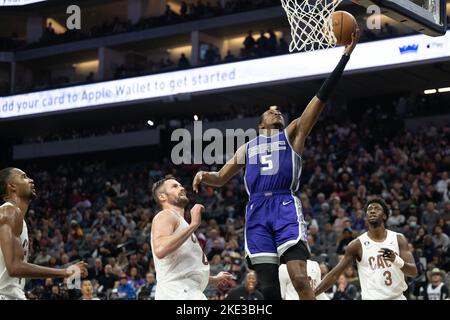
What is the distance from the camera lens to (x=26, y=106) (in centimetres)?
2448

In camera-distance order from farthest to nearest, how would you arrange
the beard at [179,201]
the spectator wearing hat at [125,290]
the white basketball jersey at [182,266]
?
the spectator wearing hat at [125,290] < the beard at [179,201] < the white basketball jersey at [182,266]

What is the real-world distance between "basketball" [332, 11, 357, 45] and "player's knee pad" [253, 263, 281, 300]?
188 cm

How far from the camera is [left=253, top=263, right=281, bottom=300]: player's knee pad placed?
19.2ft

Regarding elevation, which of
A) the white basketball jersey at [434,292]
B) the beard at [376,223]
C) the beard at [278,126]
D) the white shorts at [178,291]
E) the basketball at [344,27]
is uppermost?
the basketball at [344,27]

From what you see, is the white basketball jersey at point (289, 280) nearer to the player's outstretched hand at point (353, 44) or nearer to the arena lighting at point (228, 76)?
the player's outstretched hand at point (353, 44)

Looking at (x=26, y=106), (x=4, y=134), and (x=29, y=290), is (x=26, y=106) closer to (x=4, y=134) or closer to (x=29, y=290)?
(x=4, y=134)

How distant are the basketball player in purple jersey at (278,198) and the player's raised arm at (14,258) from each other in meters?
1.42

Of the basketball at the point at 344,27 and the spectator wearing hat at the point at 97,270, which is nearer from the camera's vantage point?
the basketball at the point at 344,27

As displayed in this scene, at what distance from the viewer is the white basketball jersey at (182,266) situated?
19.4 ft

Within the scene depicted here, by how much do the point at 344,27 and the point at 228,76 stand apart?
1473 centimetres

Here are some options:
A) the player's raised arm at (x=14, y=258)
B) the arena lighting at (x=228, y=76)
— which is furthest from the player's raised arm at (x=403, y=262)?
the arena lighting at (x=228, y=76)

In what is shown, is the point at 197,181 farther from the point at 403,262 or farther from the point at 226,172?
the point at 403,262
